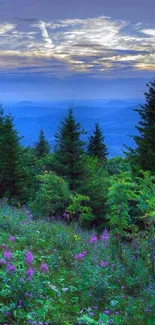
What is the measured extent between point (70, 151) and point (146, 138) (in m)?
5.48

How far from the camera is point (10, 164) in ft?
78.2

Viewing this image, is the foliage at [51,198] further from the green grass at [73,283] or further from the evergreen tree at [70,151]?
the green grass at [73,283]

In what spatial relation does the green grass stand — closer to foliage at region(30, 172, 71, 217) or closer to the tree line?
foliage at region(30, 172, 71, 217)

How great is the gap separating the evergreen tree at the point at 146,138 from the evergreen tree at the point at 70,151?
13.0 feet

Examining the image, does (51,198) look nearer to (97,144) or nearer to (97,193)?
(97,193)

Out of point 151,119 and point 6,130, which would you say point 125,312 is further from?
point 6,130

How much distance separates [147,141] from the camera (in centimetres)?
2048

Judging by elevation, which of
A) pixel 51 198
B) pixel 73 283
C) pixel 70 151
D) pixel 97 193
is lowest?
pixel 73 283

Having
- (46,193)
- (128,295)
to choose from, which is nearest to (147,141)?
(46,193)

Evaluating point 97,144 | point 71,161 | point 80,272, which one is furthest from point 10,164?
point 80,272

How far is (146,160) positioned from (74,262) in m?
14.6

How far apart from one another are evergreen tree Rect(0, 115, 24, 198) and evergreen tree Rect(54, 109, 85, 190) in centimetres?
493

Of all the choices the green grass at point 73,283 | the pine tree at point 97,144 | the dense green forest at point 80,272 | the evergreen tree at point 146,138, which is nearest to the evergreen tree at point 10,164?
the evergreen tree at point 146,138

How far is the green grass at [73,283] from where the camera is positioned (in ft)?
13.7
